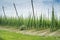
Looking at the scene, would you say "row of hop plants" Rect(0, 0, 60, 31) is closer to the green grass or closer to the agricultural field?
the agricultural field

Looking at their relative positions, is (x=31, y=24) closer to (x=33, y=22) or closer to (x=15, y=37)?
(x=33, y=22)

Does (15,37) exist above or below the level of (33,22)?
below

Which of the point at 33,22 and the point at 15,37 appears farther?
the point at 33,22

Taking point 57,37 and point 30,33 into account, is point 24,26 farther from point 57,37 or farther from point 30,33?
point 57,37

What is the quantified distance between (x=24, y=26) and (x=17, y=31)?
14cm

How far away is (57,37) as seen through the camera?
3.10m

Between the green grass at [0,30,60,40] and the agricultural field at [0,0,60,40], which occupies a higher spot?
the agricultural field at [0,0,60,40]

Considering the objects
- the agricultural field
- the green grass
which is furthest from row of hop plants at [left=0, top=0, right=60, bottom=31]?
the green grass

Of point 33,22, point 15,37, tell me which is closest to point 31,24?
point 33,22

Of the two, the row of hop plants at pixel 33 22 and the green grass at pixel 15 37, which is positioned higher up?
the row of hop plants at pixel 33 22

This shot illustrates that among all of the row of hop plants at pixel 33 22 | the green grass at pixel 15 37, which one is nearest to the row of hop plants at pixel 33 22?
the row of hop plants at pixel 33 22

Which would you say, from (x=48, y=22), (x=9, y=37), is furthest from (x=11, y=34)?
(x=48, y=22)

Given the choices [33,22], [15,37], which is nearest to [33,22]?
[33,22]

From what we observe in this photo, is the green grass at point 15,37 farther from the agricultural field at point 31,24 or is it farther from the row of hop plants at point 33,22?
the row of hop plants at point 33,22
